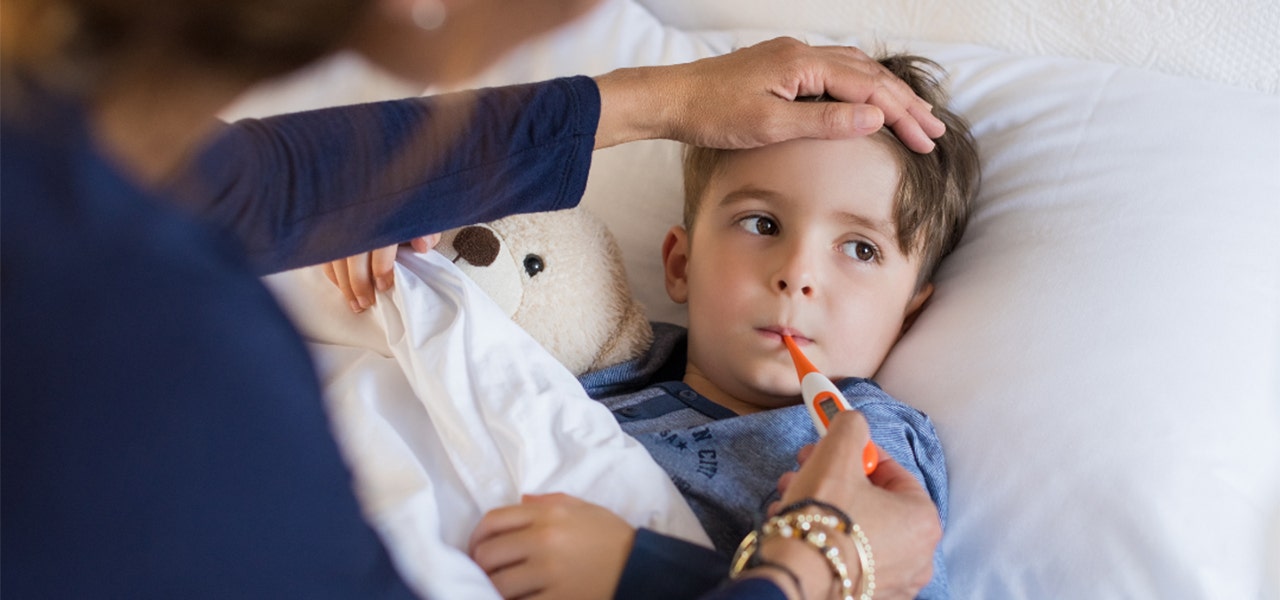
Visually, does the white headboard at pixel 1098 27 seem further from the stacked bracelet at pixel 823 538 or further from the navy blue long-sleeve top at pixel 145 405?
the navy blue long-sleeve top at pixel 145 405

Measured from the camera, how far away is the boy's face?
103 centimetres

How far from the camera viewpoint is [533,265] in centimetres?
108

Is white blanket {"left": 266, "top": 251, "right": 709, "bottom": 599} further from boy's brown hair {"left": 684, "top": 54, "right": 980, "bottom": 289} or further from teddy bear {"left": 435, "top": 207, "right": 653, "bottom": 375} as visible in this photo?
boy's brown hair {"left": 684, "top": 54, "right": 980, "bottom": 289}

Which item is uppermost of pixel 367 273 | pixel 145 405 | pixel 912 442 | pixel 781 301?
pixel 145 405

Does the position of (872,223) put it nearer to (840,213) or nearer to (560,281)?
(840,213)

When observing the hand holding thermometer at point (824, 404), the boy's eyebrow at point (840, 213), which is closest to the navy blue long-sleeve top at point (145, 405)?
the hand holding thermometer at point (824, 404)

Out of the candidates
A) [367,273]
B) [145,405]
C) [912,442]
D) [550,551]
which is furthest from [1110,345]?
[145,405]

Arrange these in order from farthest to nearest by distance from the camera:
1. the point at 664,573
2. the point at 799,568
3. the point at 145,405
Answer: the point at 664,573
the point at 799,568
the point at 145,405

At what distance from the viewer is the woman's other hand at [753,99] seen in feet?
3.34

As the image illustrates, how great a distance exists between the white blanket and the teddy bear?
91 mm

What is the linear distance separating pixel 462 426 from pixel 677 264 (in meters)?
0.44

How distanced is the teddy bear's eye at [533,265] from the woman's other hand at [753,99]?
139 millimetres

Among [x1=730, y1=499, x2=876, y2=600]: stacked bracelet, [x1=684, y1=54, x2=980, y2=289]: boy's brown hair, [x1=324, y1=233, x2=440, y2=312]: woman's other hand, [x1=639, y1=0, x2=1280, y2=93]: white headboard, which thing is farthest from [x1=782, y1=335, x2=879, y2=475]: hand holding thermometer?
[x1=639, y1=0, x2=1280, y2=93]: white headboard

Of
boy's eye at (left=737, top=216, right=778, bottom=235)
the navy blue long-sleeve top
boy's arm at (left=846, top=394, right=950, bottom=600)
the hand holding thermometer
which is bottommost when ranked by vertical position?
boy's arm at (left=846, top=394, right=950, bottom=600)
